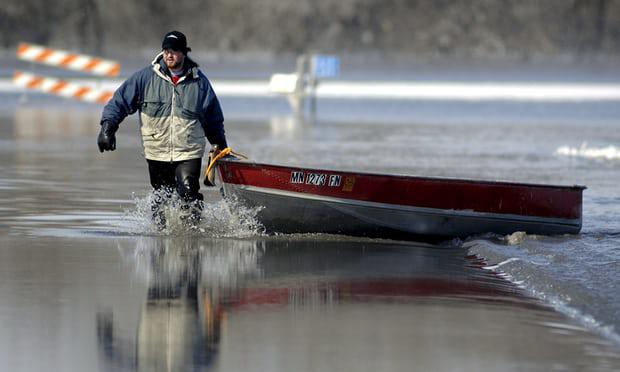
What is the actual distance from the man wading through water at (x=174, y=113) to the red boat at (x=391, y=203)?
0.32 m

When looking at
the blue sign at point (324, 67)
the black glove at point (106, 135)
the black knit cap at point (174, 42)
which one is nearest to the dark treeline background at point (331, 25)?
the blue sign at point (324, 67)

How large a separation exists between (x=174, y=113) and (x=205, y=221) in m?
1.11

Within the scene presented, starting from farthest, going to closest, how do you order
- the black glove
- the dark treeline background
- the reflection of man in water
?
the dark treeline background, the black glove, the reflection of man in water

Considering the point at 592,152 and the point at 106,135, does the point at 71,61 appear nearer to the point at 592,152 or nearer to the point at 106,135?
the point at 592,152

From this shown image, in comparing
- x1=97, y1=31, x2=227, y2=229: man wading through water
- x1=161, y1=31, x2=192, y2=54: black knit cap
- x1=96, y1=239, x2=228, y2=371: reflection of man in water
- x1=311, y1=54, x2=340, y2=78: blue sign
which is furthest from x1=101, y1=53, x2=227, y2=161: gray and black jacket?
x1=311, y1=54, x2=340, y2=78: blue sign

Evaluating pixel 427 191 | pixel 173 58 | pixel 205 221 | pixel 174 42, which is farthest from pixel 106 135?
pixel 427 191

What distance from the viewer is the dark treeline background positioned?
210ft

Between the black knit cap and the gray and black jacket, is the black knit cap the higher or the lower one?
the higher one

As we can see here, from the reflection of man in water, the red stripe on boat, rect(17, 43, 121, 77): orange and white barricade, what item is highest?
rect(17, 43, 121, 77): orange and white barricade

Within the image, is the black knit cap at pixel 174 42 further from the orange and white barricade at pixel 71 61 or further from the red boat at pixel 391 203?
the orange and white barricade at pixel 71 61

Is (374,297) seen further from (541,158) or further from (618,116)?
(618,116)

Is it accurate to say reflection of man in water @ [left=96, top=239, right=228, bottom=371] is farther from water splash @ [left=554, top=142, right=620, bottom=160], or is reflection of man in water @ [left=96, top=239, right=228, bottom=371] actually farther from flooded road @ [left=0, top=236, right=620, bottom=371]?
water splash @ [left=554, top=142, right=620, bottom=160]

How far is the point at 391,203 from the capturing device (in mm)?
12859

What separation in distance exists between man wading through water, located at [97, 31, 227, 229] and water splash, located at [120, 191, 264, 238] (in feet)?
0.43
